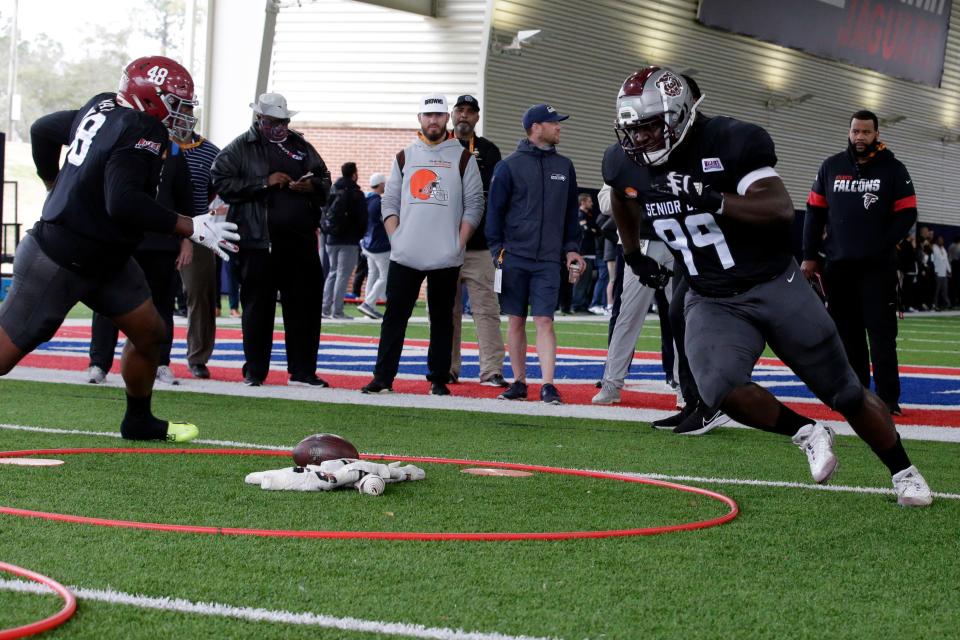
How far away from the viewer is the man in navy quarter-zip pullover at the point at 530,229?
33.3ft

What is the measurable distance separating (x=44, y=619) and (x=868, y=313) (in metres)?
7.48

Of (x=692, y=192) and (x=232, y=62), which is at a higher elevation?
(x=232, y=62)

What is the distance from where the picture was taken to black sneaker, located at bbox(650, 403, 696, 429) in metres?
8.55

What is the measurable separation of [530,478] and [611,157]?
5.95 ft

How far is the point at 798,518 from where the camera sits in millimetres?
5441

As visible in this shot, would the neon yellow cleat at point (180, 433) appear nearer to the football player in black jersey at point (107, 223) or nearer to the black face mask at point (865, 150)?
the football player in black jersey at point (107, 223)

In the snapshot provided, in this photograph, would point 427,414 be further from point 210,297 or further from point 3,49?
point 3,49

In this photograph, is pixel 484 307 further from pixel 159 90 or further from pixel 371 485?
pixel 371 485

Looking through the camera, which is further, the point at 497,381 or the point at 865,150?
the point at 497,381

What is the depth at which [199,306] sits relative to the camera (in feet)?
36.3

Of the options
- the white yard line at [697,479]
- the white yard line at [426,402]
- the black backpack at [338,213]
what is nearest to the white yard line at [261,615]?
the white yard line at [697,479]

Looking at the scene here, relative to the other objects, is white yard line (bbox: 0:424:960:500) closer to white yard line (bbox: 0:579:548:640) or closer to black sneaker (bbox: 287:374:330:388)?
white yard line (bbox: 0:579:548:640)

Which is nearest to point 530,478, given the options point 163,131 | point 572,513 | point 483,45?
point 572,513

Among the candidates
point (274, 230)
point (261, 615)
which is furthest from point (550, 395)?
point (261, 615)
